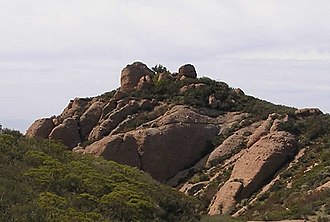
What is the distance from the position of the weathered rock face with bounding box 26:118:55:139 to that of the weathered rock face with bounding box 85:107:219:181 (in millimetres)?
7505

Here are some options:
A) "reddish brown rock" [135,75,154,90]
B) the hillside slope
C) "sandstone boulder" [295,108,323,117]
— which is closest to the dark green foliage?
the hillside slope

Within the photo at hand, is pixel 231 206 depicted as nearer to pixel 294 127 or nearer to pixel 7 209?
pixel 294 127

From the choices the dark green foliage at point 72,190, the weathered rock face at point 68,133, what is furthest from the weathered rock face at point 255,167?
the weathered rock face at point 68,133

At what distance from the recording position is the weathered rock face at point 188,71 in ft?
198

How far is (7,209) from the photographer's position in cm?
1590

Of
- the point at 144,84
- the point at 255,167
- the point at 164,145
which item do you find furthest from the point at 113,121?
the point at 255,167

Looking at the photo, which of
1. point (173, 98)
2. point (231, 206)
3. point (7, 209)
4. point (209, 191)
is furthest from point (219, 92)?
point (7, 209)

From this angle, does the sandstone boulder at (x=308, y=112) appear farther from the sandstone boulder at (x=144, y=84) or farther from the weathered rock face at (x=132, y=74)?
the weathered rock face at (x=132, y=74)

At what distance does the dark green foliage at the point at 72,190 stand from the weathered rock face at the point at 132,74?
111 ft

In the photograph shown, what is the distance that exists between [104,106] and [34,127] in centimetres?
639

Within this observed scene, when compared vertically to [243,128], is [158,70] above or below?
above

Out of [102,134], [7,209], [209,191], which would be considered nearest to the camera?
[7,209]

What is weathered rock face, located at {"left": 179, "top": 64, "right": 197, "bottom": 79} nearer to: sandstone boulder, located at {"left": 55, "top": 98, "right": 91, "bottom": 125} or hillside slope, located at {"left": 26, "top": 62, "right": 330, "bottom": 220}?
hillside slope, located at {"left": 26, "top": 62, "right": 330, "bottom": 220}

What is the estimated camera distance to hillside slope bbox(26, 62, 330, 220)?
3796cm
